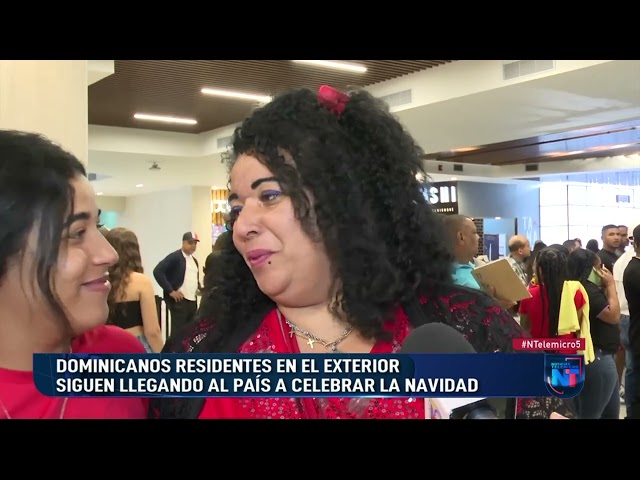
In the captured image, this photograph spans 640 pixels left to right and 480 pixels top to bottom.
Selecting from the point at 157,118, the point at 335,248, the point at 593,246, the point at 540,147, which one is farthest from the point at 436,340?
the point at 540,147

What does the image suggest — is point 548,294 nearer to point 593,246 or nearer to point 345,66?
point 593,246

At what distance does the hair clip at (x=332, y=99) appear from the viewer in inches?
37.9

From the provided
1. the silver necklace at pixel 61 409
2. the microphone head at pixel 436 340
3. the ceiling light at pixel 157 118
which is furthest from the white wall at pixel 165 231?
the ceiling light at pixel 157 118

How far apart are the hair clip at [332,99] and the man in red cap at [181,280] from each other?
435mm

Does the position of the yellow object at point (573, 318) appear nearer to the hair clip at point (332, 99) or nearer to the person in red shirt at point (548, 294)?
the person in red shirt at point (548, 294)

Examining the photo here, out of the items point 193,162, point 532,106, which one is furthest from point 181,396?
point 532,106

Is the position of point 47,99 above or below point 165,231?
above

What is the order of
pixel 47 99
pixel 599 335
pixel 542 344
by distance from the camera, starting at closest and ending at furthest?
1. pixel 542 344
2. pixel 47 99
3. pixel 599 335

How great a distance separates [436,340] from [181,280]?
932 mm

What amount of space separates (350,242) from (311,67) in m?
0.55

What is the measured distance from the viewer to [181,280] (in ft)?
5.39

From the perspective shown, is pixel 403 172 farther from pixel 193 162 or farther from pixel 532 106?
pixel 532 106

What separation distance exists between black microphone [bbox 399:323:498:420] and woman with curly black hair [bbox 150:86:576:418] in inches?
2.3

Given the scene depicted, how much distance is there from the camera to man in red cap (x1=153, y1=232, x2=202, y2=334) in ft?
4.50
